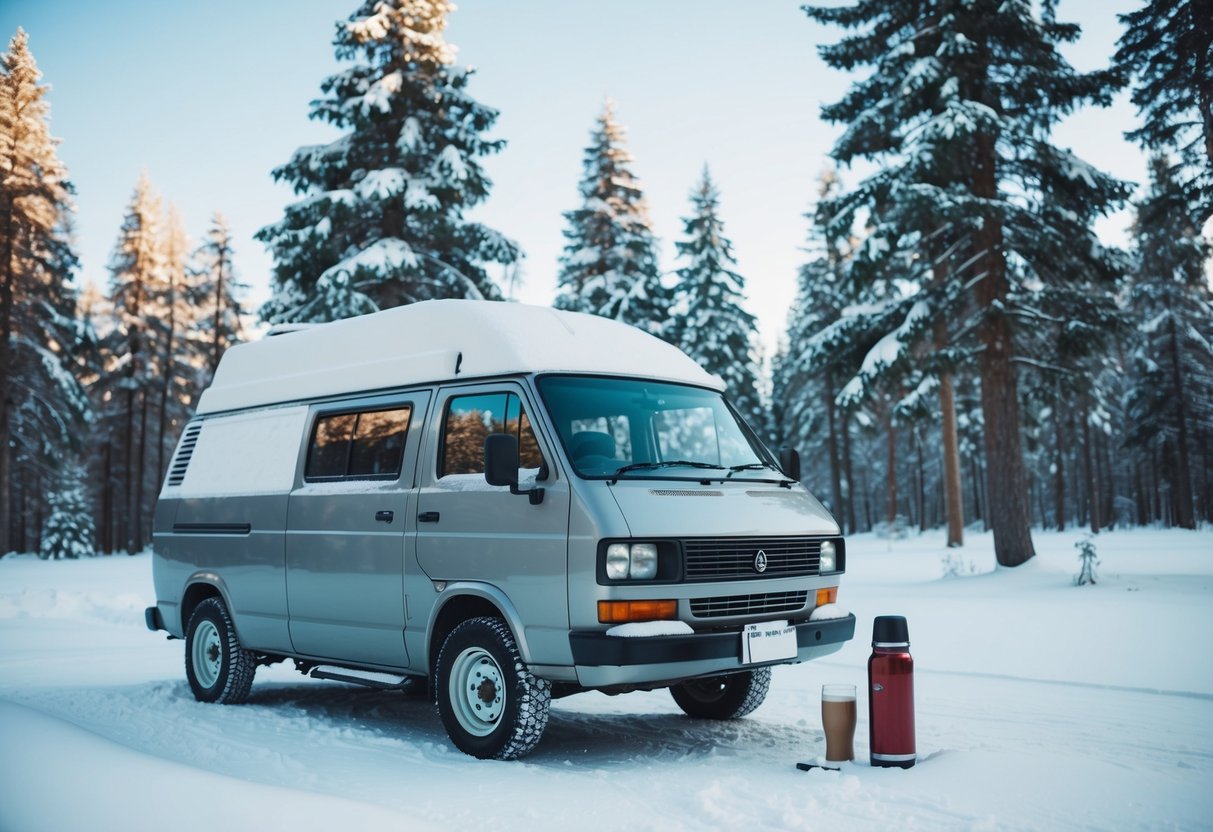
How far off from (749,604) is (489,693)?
1.71 m

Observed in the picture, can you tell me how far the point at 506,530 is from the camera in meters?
6.23

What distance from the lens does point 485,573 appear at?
6324 millimetres

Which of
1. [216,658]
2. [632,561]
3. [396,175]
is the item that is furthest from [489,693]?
[396,175]

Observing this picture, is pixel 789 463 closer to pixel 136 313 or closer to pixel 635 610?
pixel 635 610

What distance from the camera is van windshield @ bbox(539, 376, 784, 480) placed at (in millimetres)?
Result: 6344

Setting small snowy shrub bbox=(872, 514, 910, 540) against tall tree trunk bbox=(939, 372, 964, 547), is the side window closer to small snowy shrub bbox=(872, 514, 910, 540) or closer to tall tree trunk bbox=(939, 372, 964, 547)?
tall tree trunk bbox=(939, 372, 964, 547)

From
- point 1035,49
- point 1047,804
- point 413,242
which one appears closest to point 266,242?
point 413,242

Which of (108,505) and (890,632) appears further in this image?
(108,505)

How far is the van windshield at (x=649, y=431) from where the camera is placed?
634 cm

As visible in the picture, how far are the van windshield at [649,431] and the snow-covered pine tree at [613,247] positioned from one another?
2648 centimetres

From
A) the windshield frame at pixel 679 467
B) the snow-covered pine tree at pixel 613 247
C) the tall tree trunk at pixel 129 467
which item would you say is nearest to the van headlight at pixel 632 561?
the windshield frame at pixel 679 467

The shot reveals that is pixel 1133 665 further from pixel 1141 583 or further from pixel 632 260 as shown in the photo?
pixel 632 260

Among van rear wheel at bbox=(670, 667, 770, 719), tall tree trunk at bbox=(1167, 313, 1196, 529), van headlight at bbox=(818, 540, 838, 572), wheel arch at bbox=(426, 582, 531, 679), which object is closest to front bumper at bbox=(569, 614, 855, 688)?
wheel arch at bbox=(426, 582, 531, 679)

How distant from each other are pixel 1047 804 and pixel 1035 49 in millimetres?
16546
